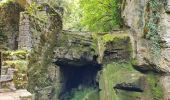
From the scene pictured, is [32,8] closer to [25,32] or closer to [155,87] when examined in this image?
[25,32]

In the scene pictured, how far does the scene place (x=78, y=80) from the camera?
20.2 m

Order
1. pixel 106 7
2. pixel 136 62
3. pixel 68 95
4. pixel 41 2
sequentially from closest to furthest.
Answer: pixel 136 62, pixel 41 2, pixel 68 95, pixel 106 7

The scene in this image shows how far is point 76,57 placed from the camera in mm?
18406

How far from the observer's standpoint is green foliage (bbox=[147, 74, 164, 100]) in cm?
1482

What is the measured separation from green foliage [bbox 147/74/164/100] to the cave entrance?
14.0ft

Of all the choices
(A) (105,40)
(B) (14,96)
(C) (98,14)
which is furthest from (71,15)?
(B) (14,96)

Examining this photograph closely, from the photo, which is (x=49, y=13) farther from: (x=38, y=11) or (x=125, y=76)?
(x=125, y=76)

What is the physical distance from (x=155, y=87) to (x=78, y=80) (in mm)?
6375

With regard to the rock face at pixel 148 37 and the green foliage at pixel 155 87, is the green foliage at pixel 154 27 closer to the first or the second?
the rock face at pixel 148 37

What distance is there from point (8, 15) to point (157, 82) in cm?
803

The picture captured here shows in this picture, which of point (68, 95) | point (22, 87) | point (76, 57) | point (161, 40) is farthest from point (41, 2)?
point (22, 87)

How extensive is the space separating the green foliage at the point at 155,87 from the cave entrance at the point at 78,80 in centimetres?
427

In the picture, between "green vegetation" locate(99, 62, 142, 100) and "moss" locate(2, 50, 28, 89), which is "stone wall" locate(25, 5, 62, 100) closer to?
"moss" locate(2, 50, 28, 89)

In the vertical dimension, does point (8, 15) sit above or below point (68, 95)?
above
